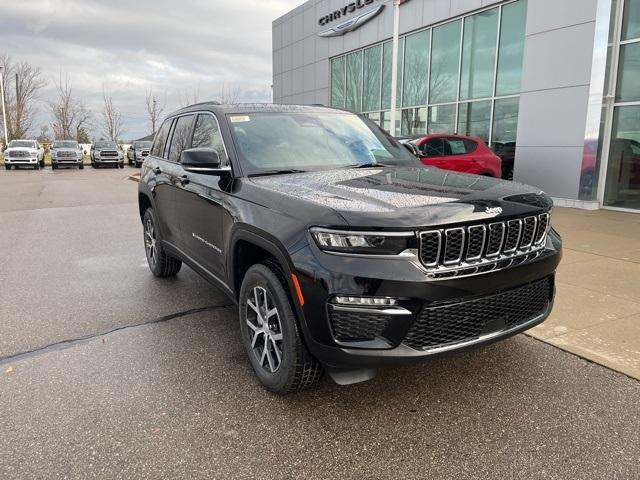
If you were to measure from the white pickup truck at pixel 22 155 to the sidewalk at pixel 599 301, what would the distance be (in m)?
30.6

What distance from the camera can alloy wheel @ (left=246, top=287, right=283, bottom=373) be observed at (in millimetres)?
3082

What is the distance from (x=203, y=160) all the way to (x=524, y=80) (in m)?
11.1

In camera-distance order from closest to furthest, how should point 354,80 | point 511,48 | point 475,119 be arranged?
point 511,48
point 475,119
point 354,80

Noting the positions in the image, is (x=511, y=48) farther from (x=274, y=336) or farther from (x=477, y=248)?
(x=274, y=336)

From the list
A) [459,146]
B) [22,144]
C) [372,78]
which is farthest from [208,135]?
[22,144]

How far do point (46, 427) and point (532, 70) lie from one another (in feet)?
40.8

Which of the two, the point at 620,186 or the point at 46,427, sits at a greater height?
the point at 620,186

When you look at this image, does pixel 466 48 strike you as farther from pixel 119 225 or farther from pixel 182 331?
pixel 182 331

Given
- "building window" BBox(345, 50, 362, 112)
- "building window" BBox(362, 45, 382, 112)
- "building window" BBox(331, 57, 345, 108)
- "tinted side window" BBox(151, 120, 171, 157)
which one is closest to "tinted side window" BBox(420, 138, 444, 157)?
"tinted side window" BBox(151, 120, 171, 157)

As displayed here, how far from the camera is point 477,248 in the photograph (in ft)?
8.75

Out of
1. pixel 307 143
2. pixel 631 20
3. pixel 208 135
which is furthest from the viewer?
pixel 631 20

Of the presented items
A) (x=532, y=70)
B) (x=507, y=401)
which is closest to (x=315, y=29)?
(x=532, y=70)

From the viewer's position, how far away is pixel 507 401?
3074mm

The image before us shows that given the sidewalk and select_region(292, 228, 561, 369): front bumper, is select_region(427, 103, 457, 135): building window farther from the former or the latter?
select_region(292, 228, 561, 369): front bumper
